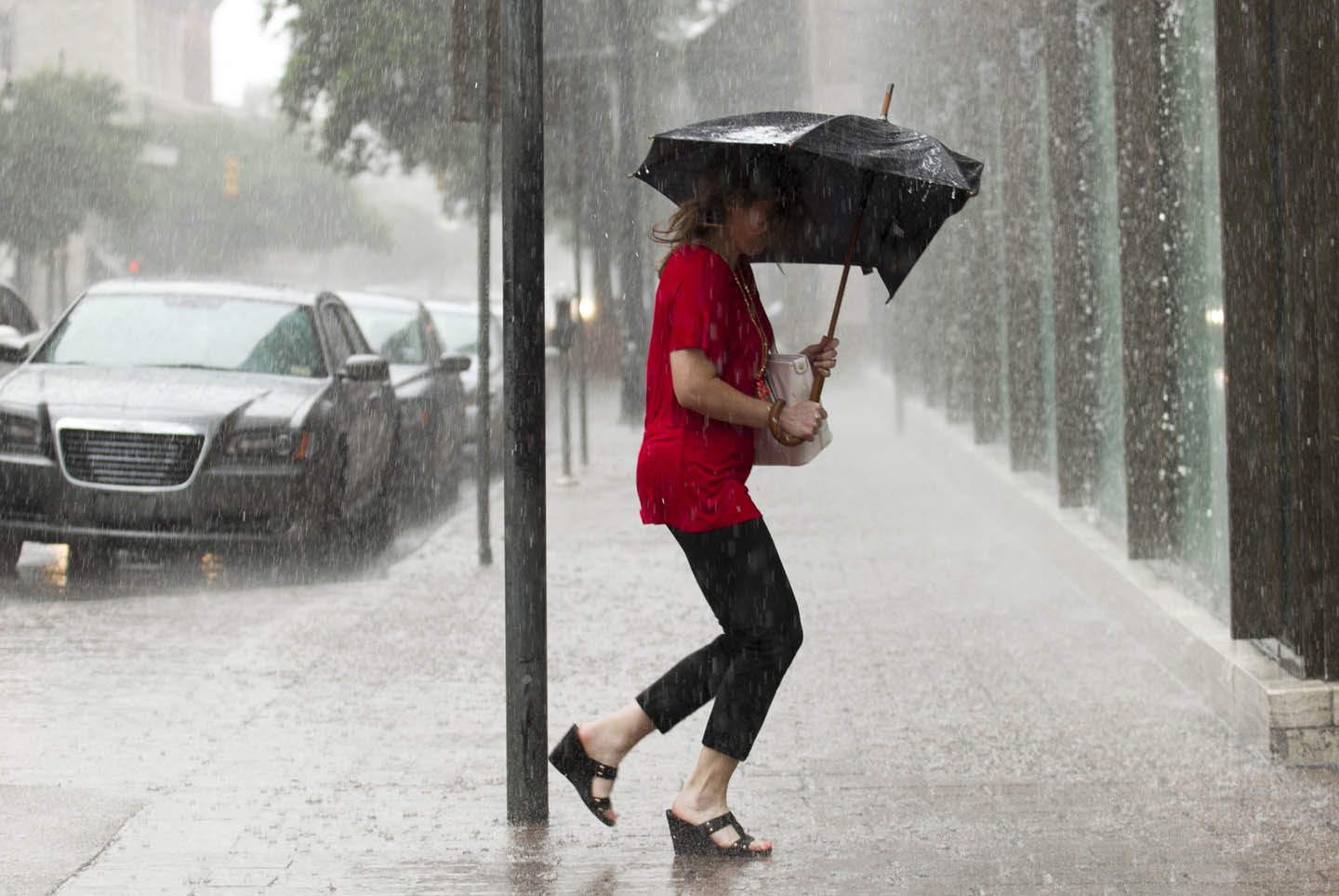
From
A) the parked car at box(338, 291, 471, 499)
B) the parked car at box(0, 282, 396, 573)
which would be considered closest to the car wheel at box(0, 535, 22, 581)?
the parked car at box(0, 282, 396, 573)

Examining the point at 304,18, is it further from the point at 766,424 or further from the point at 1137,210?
the point at 766,424

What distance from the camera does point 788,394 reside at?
4.81 m

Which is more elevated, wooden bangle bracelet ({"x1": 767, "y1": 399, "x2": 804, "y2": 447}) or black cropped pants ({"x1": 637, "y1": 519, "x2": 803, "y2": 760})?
wooden bangle bracelet ({"x1": 767, "y1": 399, "x2": 804, "y2": 447})

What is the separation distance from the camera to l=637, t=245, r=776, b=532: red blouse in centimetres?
472

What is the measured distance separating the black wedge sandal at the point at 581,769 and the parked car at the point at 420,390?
8.21 metres

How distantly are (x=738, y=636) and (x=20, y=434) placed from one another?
6146 mm

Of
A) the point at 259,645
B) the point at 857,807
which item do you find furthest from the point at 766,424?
the point at 259,645

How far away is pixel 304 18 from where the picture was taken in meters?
33.8

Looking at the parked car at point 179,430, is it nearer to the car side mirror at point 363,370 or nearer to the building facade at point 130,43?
the car side mirror at point 363,370

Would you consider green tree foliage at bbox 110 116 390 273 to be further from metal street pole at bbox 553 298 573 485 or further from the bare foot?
the bare foot

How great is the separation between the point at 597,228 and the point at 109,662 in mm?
23100

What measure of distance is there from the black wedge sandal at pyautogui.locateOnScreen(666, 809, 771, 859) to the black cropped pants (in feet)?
0.62

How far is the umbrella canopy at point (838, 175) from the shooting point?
4.68m

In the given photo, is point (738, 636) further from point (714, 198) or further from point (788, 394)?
point (714, 198)
